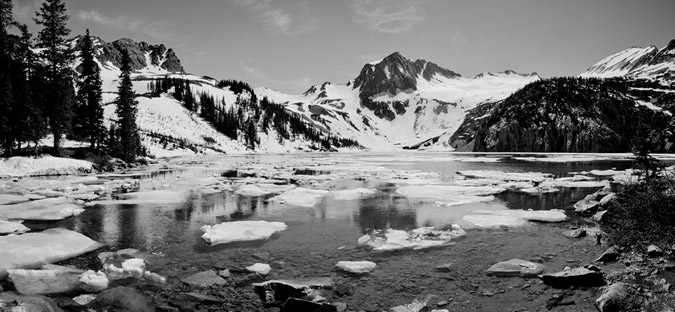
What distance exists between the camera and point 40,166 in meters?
33.4

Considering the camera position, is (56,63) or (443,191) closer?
(443,191)

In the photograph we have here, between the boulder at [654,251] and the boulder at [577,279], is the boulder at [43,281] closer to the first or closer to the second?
the boulder at [577,279]

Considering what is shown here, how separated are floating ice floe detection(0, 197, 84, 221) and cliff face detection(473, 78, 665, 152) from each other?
149383 mm

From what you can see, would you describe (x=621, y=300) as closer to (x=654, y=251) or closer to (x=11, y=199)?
(x=654, y=251)

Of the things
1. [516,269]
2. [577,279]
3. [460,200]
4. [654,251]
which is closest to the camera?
[577,279]

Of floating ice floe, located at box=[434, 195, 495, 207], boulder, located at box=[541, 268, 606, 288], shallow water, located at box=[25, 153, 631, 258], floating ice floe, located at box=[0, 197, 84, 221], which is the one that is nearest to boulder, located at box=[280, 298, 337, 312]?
shallow water, located at box=[25, 153, 631, 258]

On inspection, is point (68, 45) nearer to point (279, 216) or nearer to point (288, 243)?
point (279, 216)

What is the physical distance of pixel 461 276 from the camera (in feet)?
28.7

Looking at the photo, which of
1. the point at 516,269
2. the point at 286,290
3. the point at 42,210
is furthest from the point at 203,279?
the point at 42,210

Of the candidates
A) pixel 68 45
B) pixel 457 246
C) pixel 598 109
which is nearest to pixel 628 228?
pixel 457 246

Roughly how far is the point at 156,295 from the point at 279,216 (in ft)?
28.3

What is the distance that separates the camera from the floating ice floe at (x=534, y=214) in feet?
49.5

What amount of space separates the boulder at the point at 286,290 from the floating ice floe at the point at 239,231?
13.9 feet

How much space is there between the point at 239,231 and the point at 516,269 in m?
9.13
